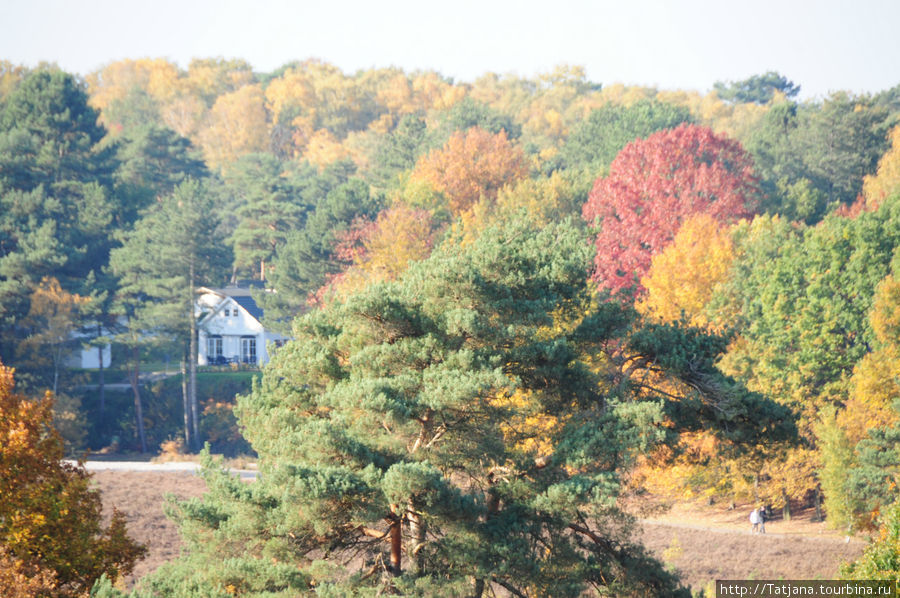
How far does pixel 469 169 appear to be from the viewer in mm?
58312

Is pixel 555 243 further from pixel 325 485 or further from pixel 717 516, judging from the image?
pixel 717 516

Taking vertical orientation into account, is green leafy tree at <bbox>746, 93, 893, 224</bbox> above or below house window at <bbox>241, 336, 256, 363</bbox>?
above

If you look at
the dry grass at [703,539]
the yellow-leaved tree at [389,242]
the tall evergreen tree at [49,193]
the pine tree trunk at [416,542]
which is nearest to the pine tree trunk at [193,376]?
the tall evergreen tree at [49,193]

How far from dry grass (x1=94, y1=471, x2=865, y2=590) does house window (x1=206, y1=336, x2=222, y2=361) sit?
20.5 meters

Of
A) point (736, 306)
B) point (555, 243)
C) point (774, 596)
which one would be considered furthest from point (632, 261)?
point (555, 243)

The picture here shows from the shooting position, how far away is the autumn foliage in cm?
5722

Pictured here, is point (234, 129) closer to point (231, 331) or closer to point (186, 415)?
point (231, 331)

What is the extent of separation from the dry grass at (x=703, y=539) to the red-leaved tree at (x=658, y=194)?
13.2m

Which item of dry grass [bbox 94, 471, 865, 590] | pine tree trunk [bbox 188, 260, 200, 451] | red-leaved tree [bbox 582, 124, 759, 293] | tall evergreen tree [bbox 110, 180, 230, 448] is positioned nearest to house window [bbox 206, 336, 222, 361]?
tall evergreen tree [bbox 110, 180, 230, 448]

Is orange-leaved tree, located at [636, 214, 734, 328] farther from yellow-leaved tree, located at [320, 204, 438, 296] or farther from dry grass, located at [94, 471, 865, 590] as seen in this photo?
yellow-leaved tree, located at [320, 204, 438, 296]

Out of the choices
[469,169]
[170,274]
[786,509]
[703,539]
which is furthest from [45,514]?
[469,169]

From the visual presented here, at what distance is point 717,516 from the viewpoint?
36219mm

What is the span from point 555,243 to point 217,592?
348 inches

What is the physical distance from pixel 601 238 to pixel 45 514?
36718mm
